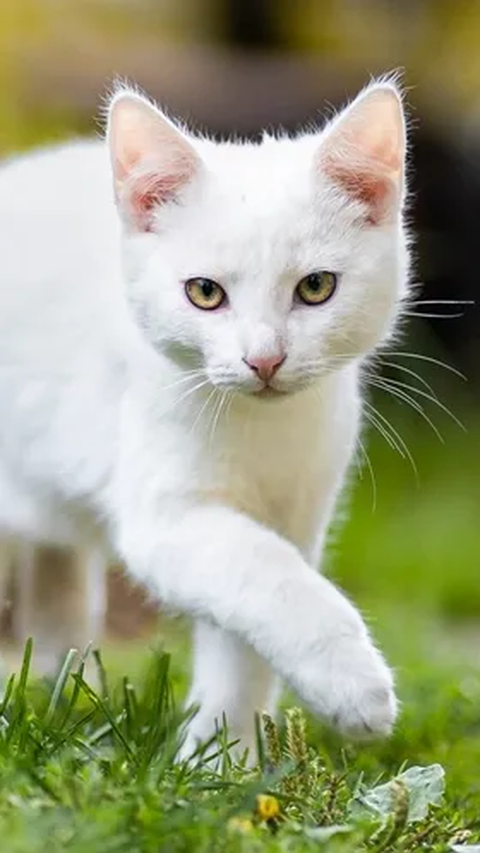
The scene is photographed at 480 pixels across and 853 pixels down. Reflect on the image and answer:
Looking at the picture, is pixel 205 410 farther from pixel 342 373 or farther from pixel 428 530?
pixel 428 530

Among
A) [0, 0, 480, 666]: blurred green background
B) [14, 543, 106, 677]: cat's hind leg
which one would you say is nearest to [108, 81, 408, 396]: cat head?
[14, 543, 106, 677]: cat's hind leg

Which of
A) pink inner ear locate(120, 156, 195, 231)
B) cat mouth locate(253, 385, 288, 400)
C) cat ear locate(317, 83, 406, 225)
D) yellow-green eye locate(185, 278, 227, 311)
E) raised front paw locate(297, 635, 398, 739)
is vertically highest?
cat ear locate(317, 83, 406, 225)

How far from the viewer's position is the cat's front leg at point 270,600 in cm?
229

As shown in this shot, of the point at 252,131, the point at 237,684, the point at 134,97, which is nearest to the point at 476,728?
the point at 237,684

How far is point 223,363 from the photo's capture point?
249 centimetres

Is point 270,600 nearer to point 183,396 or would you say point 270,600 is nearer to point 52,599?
point 183,396

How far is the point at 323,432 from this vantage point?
2.82 m

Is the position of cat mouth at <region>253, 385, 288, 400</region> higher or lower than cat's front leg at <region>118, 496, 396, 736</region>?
higher

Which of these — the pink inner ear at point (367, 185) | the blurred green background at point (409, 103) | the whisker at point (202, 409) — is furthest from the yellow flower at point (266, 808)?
the blurred green background at point (409, 103)

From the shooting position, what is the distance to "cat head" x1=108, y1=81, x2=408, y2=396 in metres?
2.50

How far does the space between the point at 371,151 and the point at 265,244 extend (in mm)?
274

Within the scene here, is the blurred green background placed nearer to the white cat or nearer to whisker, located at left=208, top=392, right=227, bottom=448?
the white cat

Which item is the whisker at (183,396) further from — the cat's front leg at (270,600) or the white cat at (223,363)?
the cat's front leg at (270,600)

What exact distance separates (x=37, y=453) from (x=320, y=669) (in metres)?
1.04
